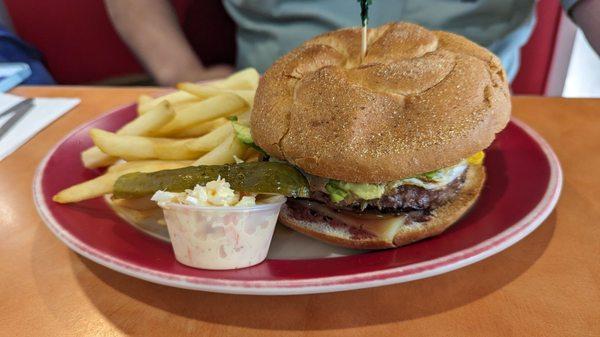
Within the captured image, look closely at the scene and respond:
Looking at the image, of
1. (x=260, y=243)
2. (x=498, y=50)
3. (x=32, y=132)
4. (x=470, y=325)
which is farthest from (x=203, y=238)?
(x=498, y=50)

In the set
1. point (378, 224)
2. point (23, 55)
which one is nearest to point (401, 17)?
point (378, 224)

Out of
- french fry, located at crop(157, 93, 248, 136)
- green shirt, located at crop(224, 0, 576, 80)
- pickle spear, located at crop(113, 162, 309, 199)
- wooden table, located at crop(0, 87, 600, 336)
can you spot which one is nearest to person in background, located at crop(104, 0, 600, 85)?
green shirt, located at crop(224, 0, 576, 80)

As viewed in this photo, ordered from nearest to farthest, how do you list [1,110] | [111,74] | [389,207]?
1. [389,207]
2. [1,110]
3. [111,74]

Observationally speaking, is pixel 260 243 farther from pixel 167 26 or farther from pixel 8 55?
pixel 8 55

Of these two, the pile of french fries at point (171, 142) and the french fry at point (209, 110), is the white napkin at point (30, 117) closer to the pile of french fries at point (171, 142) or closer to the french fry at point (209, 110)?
the pile of french fries at point (171, 142)

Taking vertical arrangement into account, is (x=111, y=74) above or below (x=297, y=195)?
below

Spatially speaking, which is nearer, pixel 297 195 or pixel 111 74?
pixel 297 195

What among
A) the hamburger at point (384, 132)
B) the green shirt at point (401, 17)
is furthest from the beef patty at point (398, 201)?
the green shirt at point (401, 17)

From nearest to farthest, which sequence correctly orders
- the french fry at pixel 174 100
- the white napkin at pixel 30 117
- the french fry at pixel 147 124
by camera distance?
the french fry at pixel 147 124 → the french fry at pixel 174 100 → the white napkin at pixel 30 117

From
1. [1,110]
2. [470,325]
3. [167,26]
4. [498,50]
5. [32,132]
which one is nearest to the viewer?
[470,325]
